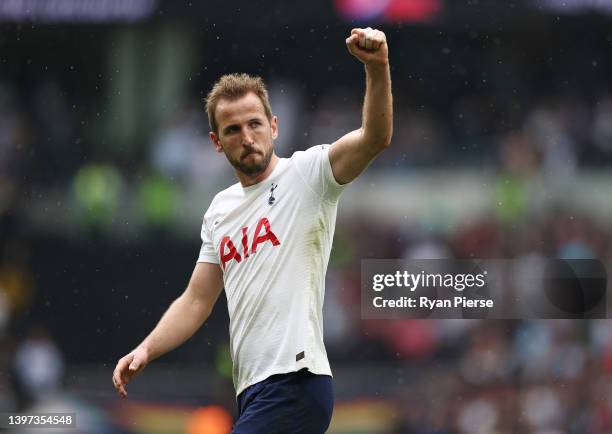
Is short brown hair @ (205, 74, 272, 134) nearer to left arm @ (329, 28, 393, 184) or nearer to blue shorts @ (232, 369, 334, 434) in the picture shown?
left arm @ (329, 28, 393, 184)

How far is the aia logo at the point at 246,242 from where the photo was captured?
11.8ft

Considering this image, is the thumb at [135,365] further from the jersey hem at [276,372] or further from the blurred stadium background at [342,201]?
the blurred stadium background at [342,201]

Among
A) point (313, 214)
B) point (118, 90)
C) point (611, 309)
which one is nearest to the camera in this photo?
point (313, 214)

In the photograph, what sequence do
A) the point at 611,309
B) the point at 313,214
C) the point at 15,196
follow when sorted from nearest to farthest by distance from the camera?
1. the point at 313,214
2. the point at 611,309
3. the point at 15,196

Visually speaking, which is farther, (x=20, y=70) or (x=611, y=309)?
(x=20, y=70)

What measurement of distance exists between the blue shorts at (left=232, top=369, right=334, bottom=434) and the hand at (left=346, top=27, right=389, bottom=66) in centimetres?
98

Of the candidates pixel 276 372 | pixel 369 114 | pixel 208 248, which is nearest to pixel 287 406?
pixel 276 372

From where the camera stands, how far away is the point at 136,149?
28.2ft

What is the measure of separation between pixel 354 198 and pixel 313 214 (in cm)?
484

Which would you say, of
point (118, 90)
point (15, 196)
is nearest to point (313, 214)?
point (15, 196)

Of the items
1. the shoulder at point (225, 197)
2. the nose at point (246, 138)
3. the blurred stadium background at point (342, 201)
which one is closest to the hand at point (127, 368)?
the shoulder at point (225, 197)

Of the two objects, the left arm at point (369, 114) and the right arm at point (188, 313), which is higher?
the left arm at point (369, 114)

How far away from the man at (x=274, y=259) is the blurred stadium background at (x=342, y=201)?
382cm

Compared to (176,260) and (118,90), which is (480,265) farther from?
(118,90)
